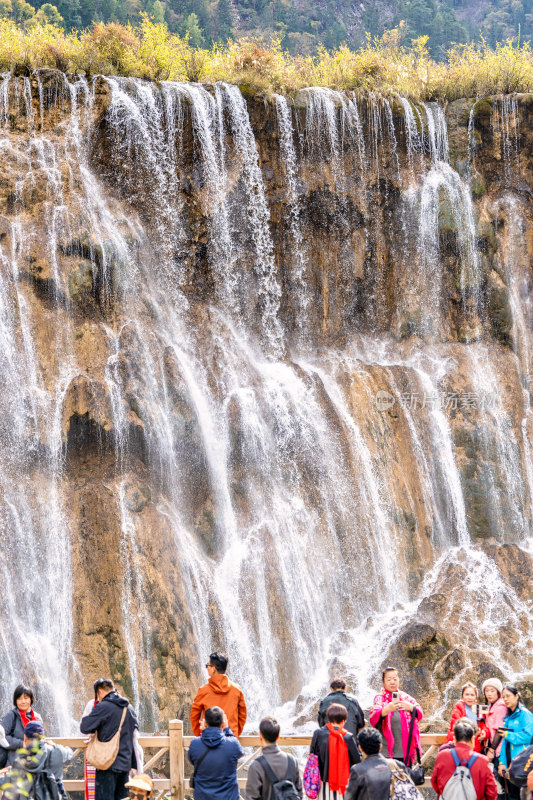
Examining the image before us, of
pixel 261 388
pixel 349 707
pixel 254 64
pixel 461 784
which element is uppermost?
pixel 254 64

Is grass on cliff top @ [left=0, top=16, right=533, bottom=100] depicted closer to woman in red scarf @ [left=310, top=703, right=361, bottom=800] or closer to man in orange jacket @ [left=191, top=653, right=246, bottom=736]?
man in orange jacket @ [left=191, top=653, right=246, bottom=736]

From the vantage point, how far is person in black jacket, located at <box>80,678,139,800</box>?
7973 millimetres

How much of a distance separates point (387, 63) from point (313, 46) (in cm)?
3560

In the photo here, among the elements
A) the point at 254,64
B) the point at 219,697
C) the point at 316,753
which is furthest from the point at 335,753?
the point at 254,64

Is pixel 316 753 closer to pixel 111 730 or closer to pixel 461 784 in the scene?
pixel 461 784

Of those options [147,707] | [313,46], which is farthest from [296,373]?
[313,46]

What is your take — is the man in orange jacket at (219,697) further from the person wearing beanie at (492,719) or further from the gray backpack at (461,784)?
the person wearing beanie at (492,719)

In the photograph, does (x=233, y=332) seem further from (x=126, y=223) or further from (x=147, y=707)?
(x=147, y=707)

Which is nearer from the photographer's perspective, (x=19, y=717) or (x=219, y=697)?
(x=19, y=717)

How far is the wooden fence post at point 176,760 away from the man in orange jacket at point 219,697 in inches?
10.3

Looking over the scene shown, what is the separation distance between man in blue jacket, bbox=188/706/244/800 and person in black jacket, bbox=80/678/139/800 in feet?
2.70

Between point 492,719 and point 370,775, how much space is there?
1962 millimetres

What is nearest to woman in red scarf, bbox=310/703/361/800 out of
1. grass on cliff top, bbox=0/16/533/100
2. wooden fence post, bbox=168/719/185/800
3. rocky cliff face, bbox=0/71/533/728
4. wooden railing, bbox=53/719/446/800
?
wooden railing, bbox=53/719/446/800

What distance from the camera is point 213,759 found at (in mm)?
7480
